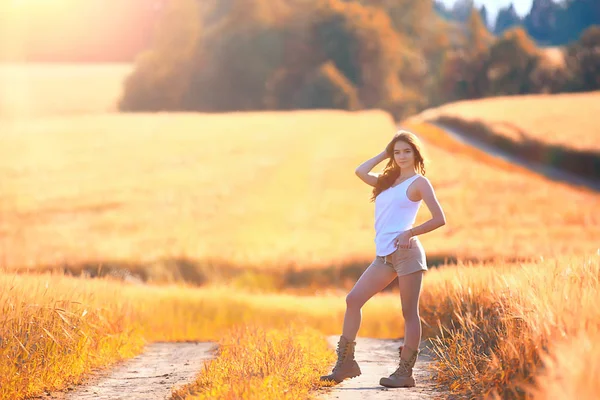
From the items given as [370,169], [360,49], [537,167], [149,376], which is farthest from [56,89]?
[370,169]

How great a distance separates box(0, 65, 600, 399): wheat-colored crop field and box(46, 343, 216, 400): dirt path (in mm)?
252

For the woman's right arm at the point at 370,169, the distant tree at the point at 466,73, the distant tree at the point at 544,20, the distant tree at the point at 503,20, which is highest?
the distant tree at the point at 503,20

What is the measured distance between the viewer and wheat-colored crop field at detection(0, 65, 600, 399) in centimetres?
663

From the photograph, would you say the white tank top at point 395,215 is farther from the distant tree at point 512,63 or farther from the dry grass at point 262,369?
the distant tree at point 512,63

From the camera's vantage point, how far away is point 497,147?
56.5 metres

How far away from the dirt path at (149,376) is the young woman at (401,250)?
1.51 m

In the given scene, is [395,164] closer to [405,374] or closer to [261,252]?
[405,374]

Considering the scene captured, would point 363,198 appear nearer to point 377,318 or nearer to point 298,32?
point 377,318

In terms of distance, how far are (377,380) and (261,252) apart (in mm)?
13899

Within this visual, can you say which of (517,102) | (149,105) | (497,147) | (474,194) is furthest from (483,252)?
(149,105)

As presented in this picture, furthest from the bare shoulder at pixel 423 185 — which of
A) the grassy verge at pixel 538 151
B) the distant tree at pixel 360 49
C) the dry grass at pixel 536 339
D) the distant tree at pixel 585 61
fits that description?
the distant tree at pixel 360 49

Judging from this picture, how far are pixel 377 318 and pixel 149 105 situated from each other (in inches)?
3308

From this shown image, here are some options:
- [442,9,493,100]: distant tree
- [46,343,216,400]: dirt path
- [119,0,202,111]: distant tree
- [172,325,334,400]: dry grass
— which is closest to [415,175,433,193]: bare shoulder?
[172,325,334,400]: dry grass

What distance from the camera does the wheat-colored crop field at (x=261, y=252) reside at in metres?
6.63
